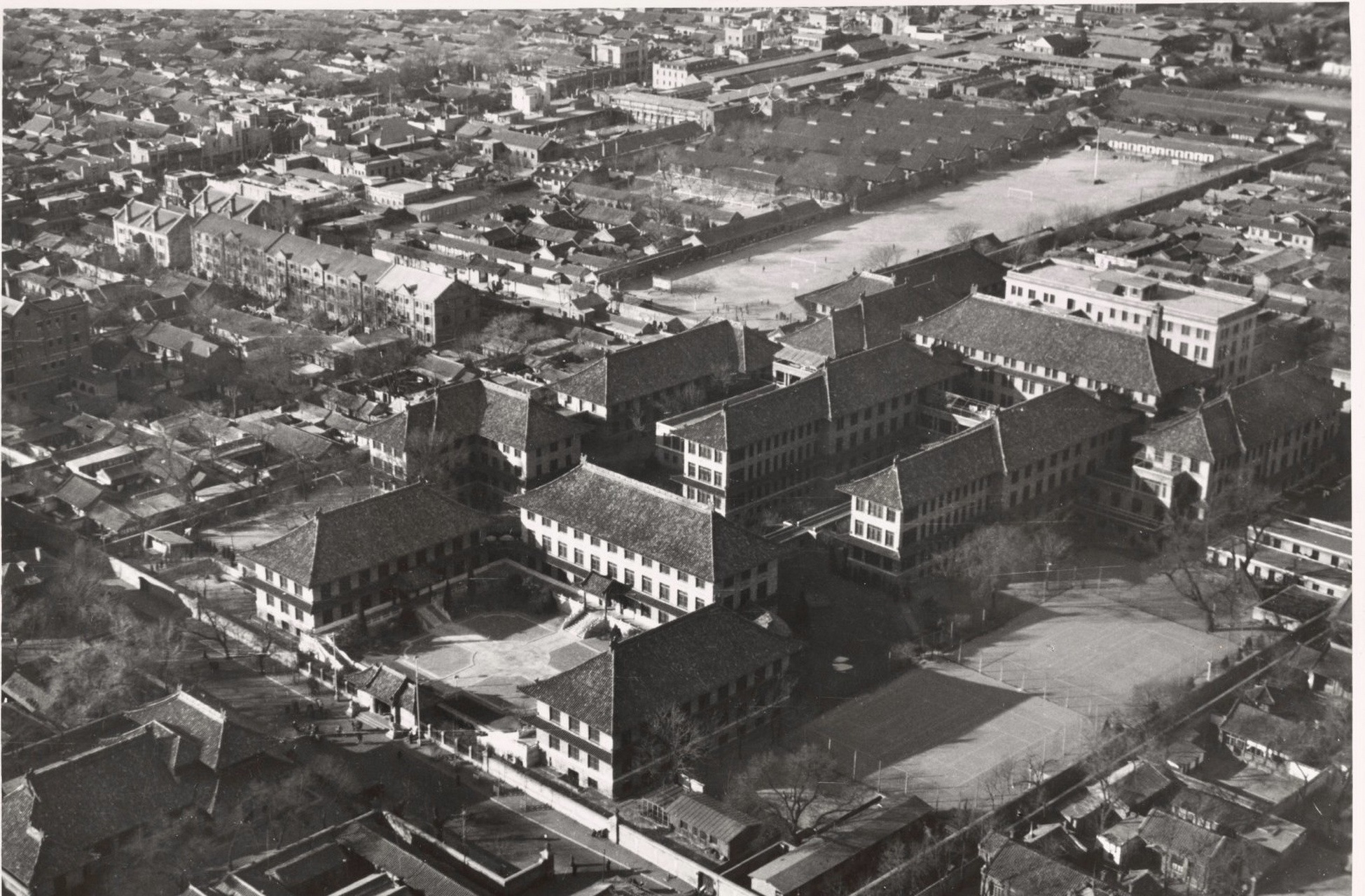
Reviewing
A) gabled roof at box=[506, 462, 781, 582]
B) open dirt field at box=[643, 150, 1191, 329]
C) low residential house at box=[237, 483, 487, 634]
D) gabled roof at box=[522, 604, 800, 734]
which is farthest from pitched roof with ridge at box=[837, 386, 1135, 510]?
open dirt field at box=[643, 150, 1191, 329]

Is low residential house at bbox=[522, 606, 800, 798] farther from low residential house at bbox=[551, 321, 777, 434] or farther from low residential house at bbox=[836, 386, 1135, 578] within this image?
low residential house at bbox=[551, 321, 777, 434]

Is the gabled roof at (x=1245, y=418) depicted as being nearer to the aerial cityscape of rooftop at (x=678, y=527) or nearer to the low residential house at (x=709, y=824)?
the aerial cityscape of rooftop at (x=678, y=527)

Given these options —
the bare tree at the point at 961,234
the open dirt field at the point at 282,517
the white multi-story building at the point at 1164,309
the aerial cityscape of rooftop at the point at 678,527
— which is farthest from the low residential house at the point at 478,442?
the bare tree at the point at 961,234

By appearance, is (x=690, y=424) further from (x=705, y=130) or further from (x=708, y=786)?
(x=705, y=130)

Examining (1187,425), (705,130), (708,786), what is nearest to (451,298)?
(1187,425)

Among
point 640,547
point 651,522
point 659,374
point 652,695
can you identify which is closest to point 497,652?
point 640,547

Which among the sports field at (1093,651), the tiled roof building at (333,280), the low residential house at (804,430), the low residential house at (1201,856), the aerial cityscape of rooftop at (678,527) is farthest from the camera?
the tiled roof building at (333,280)
